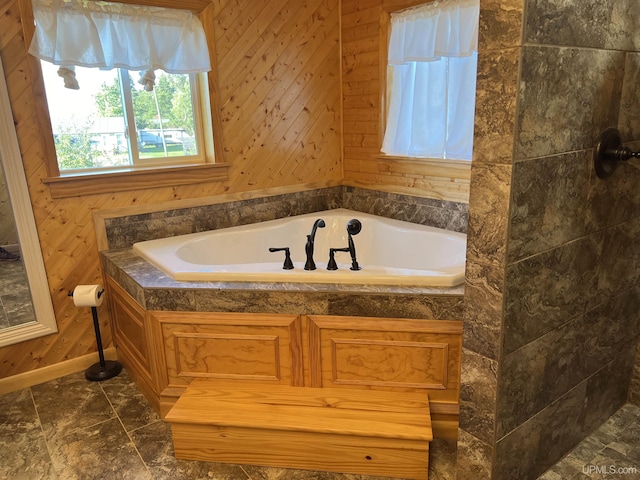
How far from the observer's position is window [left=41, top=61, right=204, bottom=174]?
8.60ft

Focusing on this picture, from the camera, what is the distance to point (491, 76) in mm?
1361

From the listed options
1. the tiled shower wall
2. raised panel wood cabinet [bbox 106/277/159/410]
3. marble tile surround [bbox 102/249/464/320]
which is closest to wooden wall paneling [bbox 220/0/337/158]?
raised panel wood cabinet [bbox 106/277/159/410]

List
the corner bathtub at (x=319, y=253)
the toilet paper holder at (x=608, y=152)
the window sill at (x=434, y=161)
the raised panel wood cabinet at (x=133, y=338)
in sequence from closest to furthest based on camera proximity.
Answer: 1. the toilet paper holder at (x=608, y=152)
2. the corner bathtub at (x=319, y=253)
3. the raised panel wood cabinet at (x=133, y=338)
4. the window sill at (x=434, y=161)

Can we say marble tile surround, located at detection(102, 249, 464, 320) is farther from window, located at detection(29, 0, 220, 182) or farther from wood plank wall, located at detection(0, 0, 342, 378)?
window, located at detection(29, 0, 220, 182)

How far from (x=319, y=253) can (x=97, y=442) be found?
175 cm

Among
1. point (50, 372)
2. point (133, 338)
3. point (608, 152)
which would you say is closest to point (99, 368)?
point (50, 372)

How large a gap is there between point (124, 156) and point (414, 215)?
1863mm

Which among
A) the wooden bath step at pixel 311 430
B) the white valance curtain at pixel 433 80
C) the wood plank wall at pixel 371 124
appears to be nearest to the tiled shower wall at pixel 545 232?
the wooden bath step at pixel 311 430

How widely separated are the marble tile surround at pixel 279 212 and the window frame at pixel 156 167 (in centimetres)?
19

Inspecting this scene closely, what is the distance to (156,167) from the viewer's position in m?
2.95

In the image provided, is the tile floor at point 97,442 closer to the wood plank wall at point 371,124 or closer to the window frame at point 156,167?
the window frame at point 156,167

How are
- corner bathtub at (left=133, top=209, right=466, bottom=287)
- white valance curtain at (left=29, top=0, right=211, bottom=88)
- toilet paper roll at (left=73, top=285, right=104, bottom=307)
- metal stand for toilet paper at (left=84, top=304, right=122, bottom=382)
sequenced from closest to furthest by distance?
corner bathtub at (left=133, top=209, right=466, bottom=287), white valance curtain at (left=29, top=0, right=211, bottom=88), toilet paper roll at (left=73, top=285, right=104, bottom=307), metal stand for toilet paper at (left=84, top=304, right=122, bottom=382)

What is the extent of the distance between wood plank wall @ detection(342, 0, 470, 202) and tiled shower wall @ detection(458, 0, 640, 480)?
1.17 metres

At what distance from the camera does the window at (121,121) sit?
2.62m
